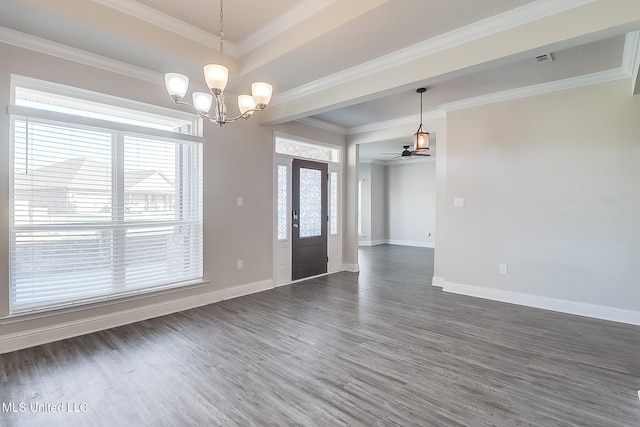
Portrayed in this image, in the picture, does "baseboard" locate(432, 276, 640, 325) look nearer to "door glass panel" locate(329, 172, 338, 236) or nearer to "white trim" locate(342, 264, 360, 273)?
"white trim" locate(342, 264, 360, 273)

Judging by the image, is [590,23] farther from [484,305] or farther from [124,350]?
[124,350]

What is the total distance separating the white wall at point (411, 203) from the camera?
32.0ft

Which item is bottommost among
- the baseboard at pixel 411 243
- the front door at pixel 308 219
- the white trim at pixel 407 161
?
the baseboard at pixel 411 243

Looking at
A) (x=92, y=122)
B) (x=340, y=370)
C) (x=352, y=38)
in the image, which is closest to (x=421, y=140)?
(x=352, y=38)

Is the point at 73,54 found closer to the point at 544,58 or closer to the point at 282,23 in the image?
the point at 282,23

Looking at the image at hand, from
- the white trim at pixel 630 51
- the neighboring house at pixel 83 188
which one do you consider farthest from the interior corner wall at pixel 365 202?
the neighboring house at pixel 83 188

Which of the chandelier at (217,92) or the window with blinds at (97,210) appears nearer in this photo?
the chandelier at (217,92)

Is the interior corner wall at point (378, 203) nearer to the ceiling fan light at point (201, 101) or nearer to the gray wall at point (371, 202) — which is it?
the gray wall at point (371, 202)

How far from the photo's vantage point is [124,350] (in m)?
2.80

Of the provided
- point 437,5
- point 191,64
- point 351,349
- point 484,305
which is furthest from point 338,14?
point 484,305

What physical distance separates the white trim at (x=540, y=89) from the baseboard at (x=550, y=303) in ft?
8.65

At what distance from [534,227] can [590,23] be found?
2.59m

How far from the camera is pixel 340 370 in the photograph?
8.07 feet

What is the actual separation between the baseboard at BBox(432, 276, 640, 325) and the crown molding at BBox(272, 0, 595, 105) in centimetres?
330
